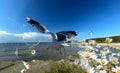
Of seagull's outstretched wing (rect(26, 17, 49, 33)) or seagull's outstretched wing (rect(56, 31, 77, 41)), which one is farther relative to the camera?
seagull's outstretched wing (rect(56, 31, 77, 41))

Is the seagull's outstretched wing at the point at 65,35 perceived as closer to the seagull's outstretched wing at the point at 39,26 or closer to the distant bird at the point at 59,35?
the distant bird at the point at 59,35

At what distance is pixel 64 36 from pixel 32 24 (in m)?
0.88

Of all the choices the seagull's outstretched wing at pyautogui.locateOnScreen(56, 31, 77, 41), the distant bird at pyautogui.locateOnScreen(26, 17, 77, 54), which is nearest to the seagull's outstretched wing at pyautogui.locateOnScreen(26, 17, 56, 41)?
the distant bird at pyautogui.locateOnScreen(26, 17, 77, 54)

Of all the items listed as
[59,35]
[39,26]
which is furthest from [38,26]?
[59,35]

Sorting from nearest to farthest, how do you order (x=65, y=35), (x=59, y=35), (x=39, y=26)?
(x=39, y=26) < (x=65, y=35) < (x=59, y=35)

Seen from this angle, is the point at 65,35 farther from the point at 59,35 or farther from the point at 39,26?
the point at 39,26

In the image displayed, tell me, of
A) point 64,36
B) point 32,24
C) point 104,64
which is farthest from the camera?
point 64,36

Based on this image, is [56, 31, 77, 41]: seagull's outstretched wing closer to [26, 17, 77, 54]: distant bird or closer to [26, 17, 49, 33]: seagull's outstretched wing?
[26, 17, 77, 54]: distant bird

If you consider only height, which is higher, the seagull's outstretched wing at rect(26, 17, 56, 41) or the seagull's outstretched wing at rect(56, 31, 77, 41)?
the seagull's outstretched wing at rect(26, 17, 56, 41)

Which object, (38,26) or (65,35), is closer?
(38,26)

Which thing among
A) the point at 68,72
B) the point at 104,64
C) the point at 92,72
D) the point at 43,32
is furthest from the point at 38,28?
the point at 92,72

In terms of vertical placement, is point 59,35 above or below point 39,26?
below

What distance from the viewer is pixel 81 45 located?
3506mm

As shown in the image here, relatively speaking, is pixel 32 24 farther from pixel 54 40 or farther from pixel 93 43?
pixel 93 43
